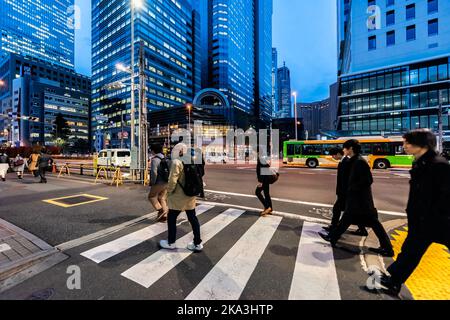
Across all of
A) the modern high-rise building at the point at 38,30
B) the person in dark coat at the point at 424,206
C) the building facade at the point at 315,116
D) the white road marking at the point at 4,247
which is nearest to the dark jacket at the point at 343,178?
the person in dark coat at the point at 424,206

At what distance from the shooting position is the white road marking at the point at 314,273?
259 cm

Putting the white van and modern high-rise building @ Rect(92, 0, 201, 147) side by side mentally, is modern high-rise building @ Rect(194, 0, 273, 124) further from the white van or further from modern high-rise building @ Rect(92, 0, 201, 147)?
the white van

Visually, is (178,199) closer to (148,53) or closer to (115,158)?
(115,158)

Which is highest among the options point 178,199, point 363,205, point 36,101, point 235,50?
point 235,50

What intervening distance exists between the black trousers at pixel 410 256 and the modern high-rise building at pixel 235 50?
92814mm

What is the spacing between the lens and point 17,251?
12.0 ft

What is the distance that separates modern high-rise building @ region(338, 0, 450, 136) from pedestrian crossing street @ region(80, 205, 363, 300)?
4199 cm

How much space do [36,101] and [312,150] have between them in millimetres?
129426

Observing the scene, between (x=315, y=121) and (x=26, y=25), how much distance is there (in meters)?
212

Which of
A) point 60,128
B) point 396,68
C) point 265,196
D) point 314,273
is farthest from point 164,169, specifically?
point 60,128

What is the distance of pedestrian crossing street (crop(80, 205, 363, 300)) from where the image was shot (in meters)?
2.72

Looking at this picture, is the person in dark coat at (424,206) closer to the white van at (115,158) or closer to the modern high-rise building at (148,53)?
the white van at (115,158)

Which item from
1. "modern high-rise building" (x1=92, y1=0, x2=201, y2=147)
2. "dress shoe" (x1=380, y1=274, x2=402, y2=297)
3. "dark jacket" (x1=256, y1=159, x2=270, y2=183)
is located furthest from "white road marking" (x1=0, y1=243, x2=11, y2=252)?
"modern high-rise building" (x1=92, y1=0, x2=201, y2=147)
